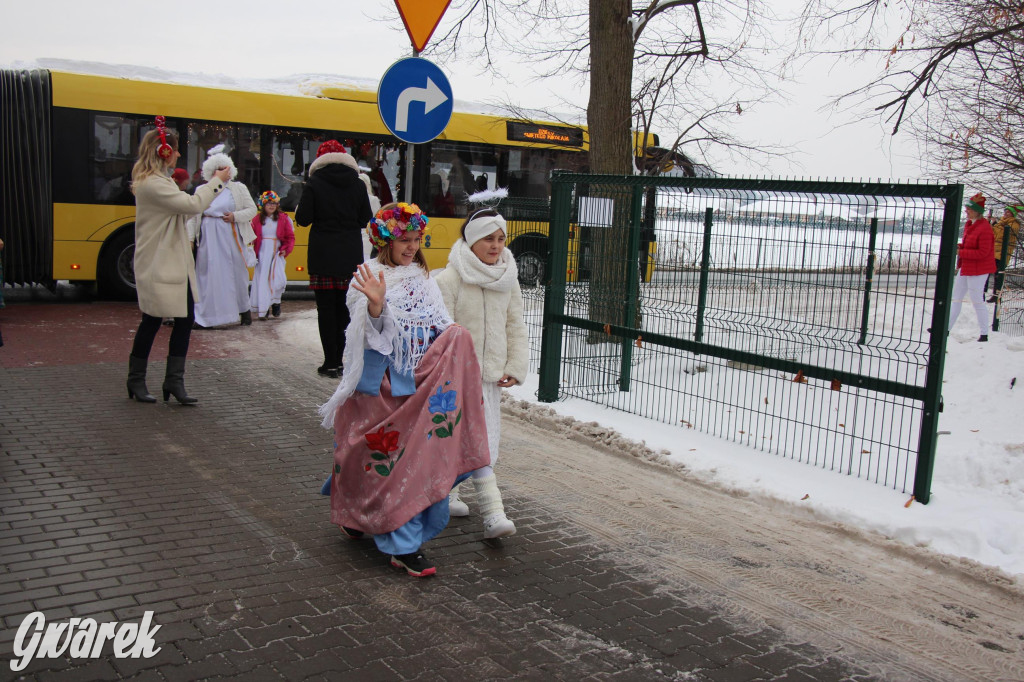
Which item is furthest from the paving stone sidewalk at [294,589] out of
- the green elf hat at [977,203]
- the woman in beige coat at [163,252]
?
the green elf hat at [977,203]

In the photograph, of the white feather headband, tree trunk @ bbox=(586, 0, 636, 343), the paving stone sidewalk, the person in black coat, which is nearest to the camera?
the paving stone sidewalk

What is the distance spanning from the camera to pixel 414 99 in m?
7.43

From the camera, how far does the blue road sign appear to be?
24.0 ft

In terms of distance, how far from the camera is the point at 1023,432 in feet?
24.5

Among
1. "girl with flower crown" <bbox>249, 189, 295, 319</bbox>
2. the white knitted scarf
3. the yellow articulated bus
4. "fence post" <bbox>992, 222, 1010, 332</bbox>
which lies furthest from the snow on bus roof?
the white knitted scarf

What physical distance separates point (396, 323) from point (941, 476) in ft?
13.5

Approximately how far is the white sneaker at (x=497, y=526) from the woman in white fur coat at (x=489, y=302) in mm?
232

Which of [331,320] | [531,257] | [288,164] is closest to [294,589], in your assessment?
[331,320]

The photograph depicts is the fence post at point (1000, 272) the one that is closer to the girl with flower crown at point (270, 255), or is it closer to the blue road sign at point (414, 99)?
the blue road sign at point (414, 99)

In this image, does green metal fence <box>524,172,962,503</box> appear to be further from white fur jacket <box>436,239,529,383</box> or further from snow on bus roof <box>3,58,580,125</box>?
snow on bus roof <box>3,58,580,125</box>

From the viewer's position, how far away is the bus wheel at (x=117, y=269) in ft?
47.5

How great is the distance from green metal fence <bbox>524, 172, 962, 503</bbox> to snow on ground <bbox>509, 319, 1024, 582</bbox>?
197mm

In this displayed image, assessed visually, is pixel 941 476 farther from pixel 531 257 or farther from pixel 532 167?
pixel 532 167

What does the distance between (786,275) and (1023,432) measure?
2.48 metres
